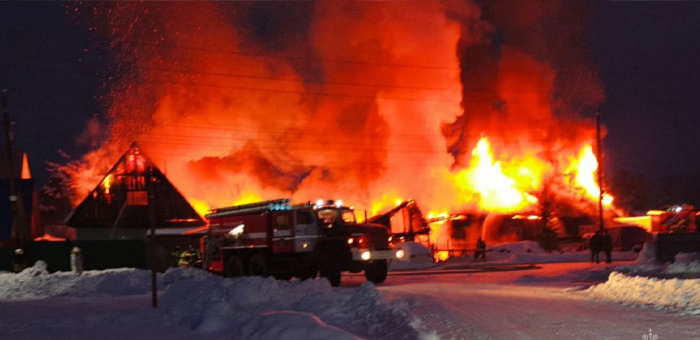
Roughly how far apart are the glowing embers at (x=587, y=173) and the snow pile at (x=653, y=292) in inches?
2166

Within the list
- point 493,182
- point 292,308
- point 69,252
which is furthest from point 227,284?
point 493,182

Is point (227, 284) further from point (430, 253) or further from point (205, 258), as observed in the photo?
point (430, 253)

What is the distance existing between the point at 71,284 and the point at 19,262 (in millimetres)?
A: 8618

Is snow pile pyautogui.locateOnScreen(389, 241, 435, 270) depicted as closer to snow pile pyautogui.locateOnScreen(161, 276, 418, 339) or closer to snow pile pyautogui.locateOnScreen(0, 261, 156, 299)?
snow pile pyautogui.locateOnScreen(0, 261, 156, 299)

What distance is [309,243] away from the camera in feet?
80.7

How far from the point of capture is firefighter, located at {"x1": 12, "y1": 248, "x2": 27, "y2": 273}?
33.2 meters

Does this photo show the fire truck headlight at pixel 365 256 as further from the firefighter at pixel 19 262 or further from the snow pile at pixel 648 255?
the firefighter at pixel 19 262

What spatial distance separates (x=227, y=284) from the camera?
18453mm

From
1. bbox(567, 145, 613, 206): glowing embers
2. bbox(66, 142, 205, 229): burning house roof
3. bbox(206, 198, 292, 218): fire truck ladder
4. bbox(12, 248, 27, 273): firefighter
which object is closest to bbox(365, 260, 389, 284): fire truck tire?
bbox(206, 198, 292, 218): fire truck ladder

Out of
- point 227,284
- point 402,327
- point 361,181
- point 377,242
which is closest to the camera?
point 402,327

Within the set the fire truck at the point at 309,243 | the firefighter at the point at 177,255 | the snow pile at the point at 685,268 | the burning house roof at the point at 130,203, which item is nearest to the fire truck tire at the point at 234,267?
the fire truck at the point at 309,243

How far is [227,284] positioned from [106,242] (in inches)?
803

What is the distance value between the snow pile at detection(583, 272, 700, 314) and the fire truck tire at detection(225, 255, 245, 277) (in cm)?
1287

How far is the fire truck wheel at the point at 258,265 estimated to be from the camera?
25.9 m
